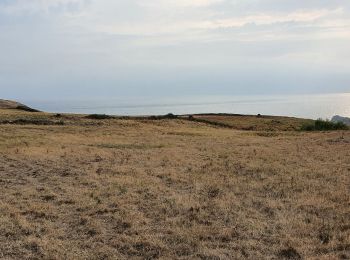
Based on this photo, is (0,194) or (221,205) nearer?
(221,205)

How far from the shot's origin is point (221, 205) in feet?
46.3

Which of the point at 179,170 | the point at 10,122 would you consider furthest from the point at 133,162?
the point at 10,122

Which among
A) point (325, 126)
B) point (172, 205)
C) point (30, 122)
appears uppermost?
point (325, 126)

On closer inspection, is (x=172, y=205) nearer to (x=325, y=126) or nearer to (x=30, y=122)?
(x=30, y=122)

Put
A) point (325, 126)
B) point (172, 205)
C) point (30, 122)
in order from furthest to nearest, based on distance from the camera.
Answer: point (325, 126) → point (30, 122) → point (172, 205)

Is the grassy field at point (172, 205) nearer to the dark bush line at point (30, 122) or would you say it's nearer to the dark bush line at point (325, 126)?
the dark bush line at point (30, 122)

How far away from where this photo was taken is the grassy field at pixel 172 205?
10.2 metres

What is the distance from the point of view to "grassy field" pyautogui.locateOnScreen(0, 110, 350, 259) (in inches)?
404

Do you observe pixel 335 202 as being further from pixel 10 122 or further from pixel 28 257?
pixel 10 122

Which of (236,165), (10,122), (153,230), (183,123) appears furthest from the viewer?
(183,123)

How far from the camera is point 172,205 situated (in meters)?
14.3

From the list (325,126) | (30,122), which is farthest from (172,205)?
(325,126)

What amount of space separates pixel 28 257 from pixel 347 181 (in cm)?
1311

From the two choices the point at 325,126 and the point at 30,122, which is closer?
the point at 30,122
